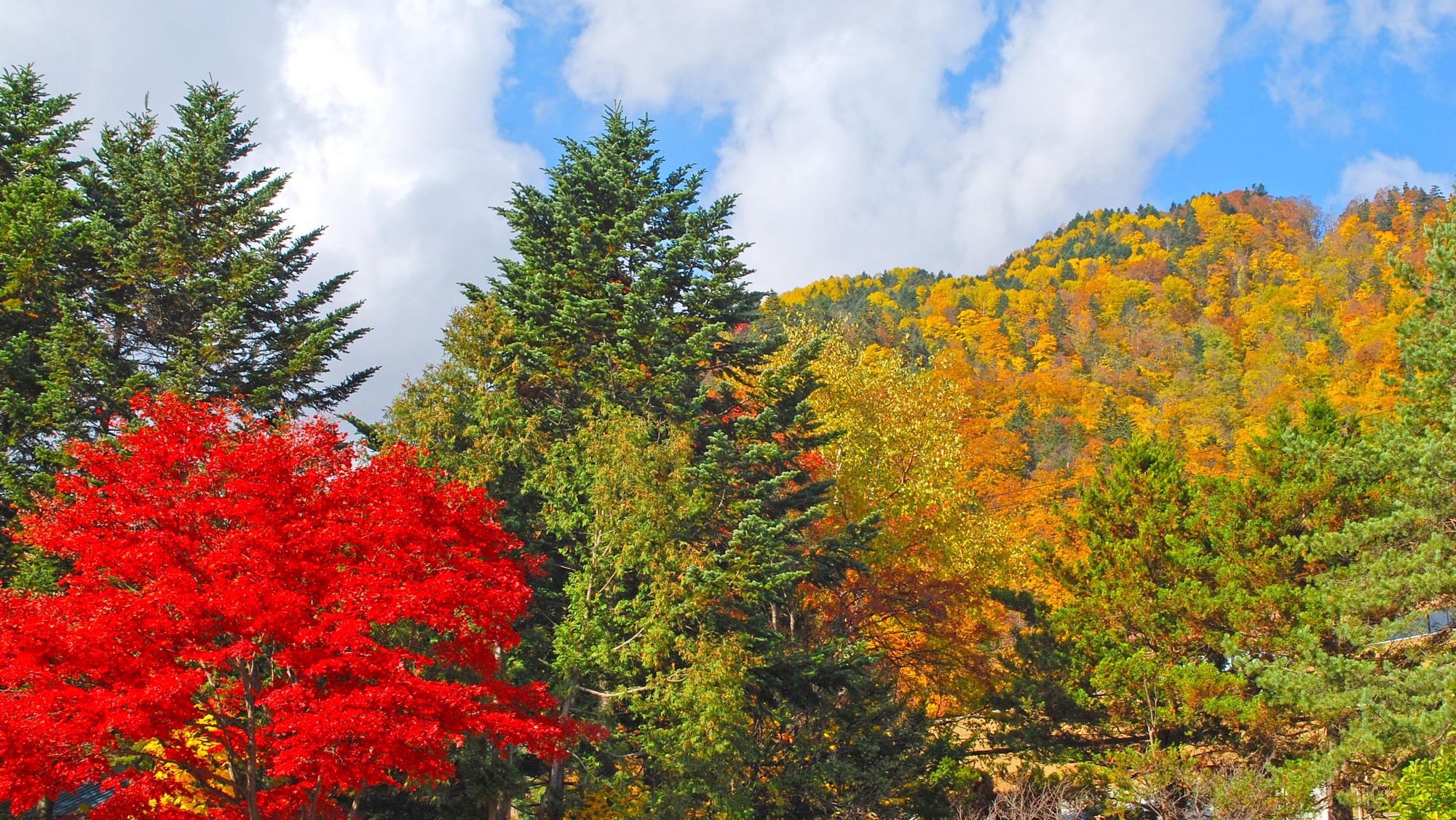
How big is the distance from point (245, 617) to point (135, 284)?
42.3 feet

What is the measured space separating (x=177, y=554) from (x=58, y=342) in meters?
10.2

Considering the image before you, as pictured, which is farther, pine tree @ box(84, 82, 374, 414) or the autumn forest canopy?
pine tree @ box(84, 82, 374, 414)

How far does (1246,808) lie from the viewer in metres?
16.2

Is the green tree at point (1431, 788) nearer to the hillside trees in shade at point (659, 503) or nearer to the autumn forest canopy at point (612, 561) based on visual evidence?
the autumn forest canopy at point (612, 561)

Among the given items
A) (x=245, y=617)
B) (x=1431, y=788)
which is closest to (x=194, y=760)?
(x=245, y=617)

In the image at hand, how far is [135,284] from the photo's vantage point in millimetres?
20141

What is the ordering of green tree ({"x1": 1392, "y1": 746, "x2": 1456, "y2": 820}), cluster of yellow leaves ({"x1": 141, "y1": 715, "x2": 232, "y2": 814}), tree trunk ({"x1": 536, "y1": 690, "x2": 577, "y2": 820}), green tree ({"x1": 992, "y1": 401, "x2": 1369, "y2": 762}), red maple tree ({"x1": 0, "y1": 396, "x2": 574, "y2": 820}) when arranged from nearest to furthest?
red maple tree ({"x1": 0, "y1": 396, "x2": 574, "y2": 820}) < cluster of yellow leaves ({"x1": 141, "y1": 715, "x2": 232, "y2": 814}) < green tree ({"x1": 1392, "y1": 746, "x2": 1456, "y2": 820}) < tree trunk ({"x1": 536, "y1": 690, "x2": 577, "y2": 820}) < green tree ({"x1": 992, "y1": 401, "x2": 1369, "y2": 762})

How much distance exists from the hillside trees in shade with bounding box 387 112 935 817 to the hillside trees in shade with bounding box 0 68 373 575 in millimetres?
5472

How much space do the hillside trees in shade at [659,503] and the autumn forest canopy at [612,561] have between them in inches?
4.1

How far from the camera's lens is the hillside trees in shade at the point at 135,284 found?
18219 mm

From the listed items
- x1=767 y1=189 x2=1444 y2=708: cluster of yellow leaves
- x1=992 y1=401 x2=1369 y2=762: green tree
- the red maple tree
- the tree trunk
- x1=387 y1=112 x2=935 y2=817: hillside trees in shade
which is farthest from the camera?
x1=767 y1=189 x2=1444 y2=708: cluster of yellow leaves

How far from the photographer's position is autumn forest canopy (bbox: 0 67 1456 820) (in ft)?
36.1

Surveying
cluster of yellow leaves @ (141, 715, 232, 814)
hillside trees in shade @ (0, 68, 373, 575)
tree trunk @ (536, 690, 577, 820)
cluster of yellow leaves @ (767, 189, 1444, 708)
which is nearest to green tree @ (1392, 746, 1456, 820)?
cluster of yellow leaves @ (767, 189, 1444, 708)

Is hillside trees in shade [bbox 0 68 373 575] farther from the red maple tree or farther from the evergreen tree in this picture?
the evergreen tree
